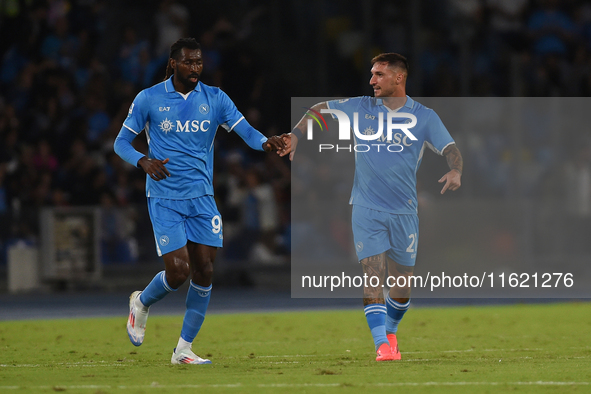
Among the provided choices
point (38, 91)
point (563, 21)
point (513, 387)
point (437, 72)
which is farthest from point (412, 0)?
point (513, 387)

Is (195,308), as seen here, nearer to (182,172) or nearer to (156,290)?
(156,290)

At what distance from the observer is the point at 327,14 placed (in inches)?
838

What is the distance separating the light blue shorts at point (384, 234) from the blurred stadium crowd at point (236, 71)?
8.84 m

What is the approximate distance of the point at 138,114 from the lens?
8.13 meters

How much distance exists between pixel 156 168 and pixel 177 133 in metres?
0.48

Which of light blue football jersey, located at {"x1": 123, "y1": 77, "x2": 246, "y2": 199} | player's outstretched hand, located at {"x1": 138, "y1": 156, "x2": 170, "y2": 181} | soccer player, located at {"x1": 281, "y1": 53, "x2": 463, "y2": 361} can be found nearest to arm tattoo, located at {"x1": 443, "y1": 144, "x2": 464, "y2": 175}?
soccer player, located at {"x1": 281, "y1": 53, "x2": 463, "y2": 361}

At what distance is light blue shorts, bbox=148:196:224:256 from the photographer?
7961 mm

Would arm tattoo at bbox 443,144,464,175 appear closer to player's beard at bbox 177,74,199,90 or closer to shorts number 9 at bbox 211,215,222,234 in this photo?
shorts number 9 at bbox 211,215,222,234

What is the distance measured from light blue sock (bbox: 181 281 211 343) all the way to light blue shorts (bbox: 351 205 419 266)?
4.46 feet

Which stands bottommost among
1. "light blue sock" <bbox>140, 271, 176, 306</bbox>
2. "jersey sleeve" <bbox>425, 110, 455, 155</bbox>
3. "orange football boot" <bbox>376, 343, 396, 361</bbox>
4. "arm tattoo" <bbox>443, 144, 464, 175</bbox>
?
"orange football boot" <bbox>376, 343, 396, 361</bbox>

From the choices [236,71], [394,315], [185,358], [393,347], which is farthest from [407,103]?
[236,71]

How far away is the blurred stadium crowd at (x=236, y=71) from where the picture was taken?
1730cm

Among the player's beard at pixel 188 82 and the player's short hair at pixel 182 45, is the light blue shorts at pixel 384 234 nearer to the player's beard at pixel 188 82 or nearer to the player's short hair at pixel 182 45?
the player's beard at pixel 188 82

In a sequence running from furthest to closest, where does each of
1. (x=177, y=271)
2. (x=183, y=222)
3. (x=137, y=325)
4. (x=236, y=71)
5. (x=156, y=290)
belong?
(x=236, y=71)
(x=137, y=325)
(x=156, y=290)
(x=183, y=222)
(x=177, y=271)
